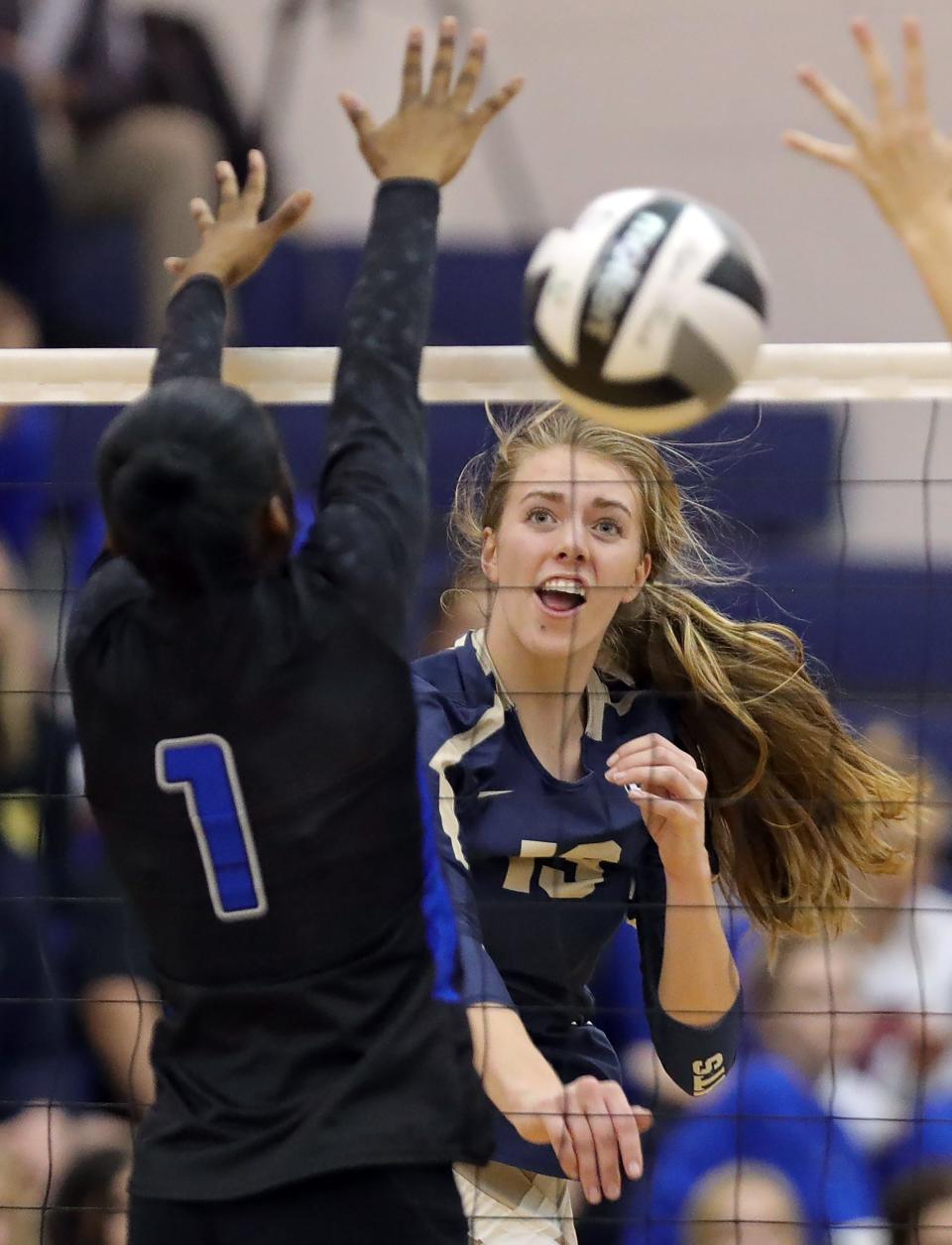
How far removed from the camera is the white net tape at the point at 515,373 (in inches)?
110

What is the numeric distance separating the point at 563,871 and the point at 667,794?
0.75 ft

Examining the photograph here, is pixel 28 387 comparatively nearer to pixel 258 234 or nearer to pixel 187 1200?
pixel 258 234

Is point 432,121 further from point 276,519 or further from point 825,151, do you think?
point 276,519

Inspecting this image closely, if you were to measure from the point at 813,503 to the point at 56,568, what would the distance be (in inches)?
93.9

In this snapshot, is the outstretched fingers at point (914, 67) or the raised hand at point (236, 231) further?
the raised hand at point (236, 231)

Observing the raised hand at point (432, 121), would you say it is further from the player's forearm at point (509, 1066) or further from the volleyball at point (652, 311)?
the player's forearm at point (509, 1066)

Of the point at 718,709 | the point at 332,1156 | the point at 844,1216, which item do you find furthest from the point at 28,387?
the point at 844,1216

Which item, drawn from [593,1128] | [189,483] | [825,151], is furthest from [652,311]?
[593,1128]

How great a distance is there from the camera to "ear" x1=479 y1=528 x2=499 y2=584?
3.09 meters

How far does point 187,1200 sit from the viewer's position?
2.08 metres

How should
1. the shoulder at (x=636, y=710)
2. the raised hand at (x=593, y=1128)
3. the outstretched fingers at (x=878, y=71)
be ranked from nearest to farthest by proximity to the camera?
the outstretched fingers at (x=878, y=71)
the raised hand at (x=593, y=1128)
the shoulder at (x=636, y=710)

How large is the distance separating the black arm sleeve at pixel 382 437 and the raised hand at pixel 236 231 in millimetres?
298

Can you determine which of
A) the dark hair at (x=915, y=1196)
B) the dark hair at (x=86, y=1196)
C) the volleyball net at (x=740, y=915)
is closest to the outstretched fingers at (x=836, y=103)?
the volleyball net at (x=740, y=915)

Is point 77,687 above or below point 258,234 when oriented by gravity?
below
